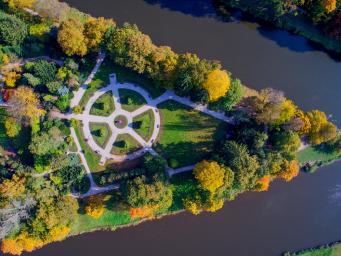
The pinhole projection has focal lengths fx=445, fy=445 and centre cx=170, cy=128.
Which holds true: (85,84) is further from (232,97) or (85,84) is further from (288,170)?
(288,170)

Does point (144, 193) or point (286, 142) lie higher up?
point (286, 142)

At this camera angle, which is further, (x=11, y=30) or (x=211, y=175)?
(x=11, y=30)

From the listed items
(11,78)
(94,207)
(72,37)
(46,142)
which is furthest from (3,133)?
(72,37)

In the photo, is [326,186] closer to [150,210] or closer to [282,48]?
[282,48]

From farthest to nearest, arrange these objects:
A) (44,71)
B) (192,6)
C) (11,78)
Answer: (192,6)
(44,71)
(11,78)

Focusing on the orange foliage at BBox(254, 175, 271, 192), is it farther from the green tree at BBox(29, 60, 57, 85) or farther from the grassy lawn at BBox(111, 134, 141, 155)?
the green tree at BBox(29, 60, 57, 85)

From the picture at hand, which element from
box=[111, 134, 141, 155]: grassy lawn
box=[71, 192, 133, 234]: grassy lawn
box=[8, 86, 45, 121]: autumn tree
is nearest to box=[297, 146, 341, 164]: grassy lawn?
box=[111, 134, 141, 155]: grassy lawn

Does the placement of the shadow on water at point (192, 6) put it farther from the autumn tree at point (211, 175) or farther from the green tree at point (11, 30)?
the autumn tree at point (211, 175)
